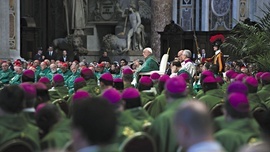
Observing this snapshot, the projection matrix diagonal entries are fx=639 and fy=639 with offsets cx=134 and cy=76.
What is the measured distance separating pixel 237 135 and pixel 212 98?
3637mm

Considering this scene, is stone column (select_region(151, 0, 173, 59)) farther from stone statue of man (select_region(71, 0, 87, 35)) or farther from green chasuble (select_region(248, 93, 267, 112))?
green chasuble (select_region(248, 93, 267, 112))

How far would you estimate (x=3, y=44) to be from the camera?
22.8m

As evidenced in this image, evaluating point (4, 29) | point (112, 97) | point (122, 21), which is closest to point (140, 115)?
point (112, 97)

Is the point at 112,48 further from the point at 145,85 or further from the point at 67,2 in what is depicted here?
the point at 145,85

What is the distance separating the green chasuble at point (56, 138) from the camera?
5625 millimetres

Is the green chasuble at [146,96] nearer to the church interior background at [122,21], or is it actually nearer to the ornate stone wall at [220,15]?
the church interior background at [122,21]

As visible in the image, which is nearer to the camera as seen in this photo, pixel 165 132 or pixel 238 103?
pixel 238 103

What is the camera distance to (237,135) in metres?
5.50

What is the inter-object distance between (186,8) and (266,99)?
66.4 ft

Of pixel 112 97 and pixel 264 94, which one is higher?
pixel 112 97

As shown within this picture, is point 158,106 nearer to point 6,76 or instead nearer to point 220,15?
point 6,76

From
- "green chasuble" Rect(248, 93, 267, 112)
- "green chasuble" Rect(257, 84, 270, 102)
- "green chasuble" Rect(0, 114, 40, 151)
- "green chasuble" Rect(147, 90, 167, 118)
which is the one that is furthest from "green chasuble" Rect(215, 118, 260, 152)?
"green chasuble" Rect(257, 84, 270, 102)

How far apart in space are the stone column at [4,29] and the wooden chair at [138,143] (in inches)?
691

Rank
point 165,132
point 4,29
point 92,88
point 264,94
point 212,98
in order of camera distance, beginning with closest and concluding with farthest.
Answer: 1. point 165,132
2. point 212,98
3. point 264,94
4. point 92,88
5. point 4,29
